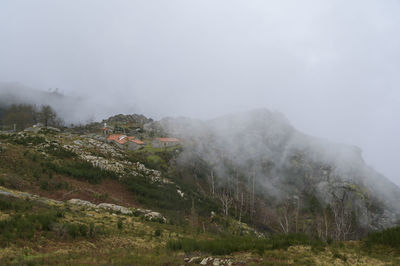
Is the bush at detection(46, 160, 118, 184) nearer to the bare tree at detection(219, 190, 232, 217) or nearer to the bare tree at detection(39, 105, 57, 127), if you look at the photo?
the bare tree at detection(219, 190, 232, 217)

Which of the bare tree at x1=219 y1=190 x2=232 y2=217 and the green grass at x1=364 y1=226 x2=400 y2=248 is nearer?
the green grass at x1=364 y1=226 x2=400 y2=248

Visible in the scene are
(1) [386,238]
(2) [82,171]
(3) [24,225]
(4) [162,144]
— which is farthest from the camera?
(4) [162,144]

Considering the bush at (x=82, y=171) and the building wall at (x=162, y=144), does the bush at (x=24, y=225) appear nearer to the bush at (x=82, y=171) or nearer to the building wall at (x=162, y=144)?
the bush at (x=82, y=171)

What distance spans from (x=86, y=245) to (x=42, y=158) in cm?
2631

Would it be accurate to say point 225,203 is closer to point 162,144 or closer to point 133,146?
point 162,144

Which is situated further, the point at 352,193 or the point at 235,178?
the point at 352,193

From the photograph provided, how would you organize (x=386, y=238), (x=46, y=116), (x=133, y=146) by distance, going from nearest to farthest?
(x=386, y=238)
(x=133, y=146)
(x=46, y=116)

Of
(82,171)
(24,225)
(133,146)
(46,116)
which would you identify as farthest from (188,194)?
(46,116)

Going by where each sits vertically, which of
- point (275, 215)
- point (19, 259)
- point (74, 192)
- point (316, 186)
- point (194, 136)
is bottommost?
point (275, 215)

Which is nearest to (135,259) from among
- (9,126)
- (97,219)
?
(97,219)

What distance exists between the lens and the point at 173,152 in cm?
8088

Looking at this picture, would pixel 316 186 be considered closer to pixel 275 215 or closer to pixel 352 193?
pixel 352 193

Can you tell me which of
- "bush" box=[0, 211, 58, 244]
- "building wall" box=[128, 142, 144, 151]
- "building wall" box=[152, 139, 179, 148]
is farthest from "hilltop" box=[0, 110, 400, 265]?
"building wall" box=[128, 142, 144, 151]

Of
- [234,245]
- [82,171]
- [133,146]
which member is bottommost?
[234,245]
